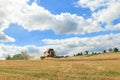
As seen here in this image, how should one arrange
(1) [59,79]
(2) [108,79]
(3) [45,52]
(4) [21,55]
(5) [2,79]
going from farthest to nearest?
(4) [21,55] → (3) [45,52] → (2) [108,79] → (1) [59,79] → (5) [2,79]

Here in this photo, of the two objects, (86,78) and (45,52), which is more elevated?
(45,52)

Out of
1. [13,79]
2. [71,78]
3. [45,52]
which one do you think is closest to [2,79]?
[13,79]

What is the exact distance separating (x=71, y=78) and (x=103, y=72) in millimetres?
12117

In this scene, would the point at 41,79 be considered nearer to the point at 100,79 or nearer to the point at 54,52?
the point at 100,79

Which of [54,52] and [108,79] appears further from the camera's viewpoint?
[54,52]

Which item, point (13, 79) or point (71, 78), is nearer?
point (13, 79)

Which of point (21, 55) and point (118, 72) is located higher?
point (21, 55)

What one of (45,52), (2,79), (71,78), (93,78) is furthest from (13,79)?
(45,52)

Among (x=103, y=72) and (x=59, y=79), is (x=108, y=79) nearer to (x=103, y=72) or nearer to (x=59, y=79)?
(x=59, y=79)

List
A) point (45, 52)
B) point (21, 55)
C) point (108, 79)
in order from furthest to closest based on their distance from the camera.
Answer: point (21, 55)
point (45, 52)
point (108, 79)

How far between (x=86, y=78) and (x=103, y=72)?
1083cm

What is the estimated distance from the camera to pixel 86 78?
41562 millimetres

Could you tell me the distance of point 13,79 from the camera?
3591cm

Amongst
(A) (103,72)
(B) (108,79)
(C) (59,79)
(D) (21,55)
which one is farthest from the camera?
(D) (21,55)
